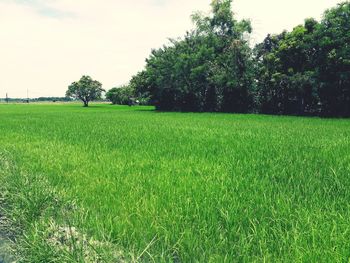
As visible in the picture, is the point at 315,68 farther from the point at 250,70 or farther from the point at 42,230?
the point at 42,230

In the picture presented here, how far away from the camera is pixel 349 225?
286 centimetres

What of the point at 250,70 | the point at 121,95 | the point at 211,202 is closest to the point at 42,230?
the point at 211,202

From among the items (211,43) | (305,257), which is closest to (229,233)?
(305,257)

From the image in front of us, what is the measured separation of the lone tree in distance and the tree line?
3927 cm

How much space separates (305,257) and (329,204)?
1522 mm

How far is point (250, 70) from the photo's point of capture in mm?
33719

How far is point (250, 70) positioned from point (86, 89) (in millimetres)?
59174

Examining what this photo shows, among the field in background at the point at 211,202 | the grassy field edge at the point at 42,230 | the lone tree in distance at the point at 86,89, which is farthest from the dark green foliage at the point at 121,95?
the grassy field edge at the point at 42,230

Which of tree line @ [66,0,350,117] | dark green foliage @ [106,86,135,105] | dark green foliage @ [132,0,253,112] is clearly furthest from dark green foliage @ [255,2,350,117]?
dark green foliage @ [106,86,135,105]

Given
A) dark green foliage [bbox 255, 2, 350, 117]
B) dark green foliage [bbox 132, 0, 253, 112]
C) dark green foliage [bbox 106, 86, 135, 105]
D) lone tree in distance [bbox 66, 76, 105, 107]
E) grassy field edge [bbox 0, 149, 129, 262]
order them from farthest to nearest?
1. lone tree in distance [bbox 66, 76, 105, 107]
2. dark green foliage [bbox 106, 86, 135, 105]
3. dark green foliage [bbox 132, 0, 253, 112]
4. dark green foliage [bbox 255, 2, 350, 117]
5. grassy field edge [bbox 0, 149, 129, 262]

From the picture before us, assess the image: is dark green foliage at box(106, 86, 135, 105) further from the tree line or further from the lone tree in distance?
the tree line

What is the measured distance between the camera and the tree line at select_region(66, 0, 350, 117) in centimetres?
2659

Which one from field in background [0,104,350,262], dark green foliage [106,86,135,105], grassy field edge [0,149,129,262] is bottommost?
grassy field edge [0,149,129,262]

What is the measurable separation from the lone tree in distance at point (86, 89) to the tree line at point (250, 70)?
129 feet
